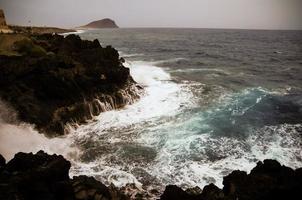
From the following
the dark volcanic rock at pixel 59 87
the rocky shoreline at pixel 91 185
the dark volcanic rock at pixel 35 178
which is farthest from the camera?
the dark volcanic rock at pixel 59 87

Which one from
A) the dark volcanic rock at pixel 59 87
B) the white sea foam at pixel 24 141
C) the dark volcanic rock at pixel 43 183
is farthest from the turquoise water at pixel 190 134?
the dark volcanic rock at pixel 43 183

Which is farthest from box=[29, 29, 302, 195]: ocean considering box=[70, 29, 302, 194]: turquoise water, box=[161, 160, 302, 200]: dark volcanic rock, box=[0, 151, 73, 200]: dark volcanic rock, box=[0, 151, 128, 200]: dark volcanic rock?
box=[0, 151, 73, 200]: dark volcanic rock

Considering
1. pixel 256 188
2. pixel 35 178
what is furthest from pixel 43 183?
pixel 256 188

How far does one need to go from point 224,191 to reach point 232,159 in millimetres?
5459

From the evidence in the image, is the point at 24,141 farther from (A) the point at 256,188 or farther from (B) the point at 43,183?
(A) the point at 256,188

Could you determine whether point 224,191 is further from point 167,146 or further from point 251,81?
point 251,81

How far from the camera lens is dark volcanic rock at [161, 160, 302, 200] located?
9.44 metres

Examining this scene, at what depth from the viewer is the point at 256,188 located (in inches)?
391

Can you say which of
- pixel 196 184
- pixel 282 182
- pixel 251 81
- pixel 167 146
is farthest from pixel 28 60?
pixel 251 81

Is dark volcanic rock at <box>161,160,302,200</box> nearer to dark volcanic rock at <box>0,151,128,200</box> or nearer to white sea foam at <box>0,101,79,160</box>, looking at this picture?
dark volcanic rock at <box>0,151,128,200</box>

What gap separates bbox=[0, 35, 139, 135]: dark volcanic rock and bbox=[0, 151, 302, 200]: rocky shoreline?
797 centimetres

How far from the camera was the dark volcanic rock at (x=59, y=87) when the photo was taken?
18641 mm

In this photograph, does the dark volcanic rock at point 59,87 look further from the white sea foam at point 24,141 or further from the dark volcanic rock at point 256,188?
the dark volcanic rock at point 256,188

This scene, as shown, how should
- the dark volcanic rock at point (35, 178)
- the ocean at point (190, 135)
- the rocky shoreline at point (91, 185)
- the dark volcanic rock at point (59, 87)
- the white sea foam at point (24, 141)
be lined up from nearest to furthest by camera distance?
the dark volcanic rock at point (35, 178) < the rocky shoreline at point (91, 185) < the ocean at point (190, 135) < the white sea foam at point (24, 141) < the dark volcanic rock at point (59, 87)
